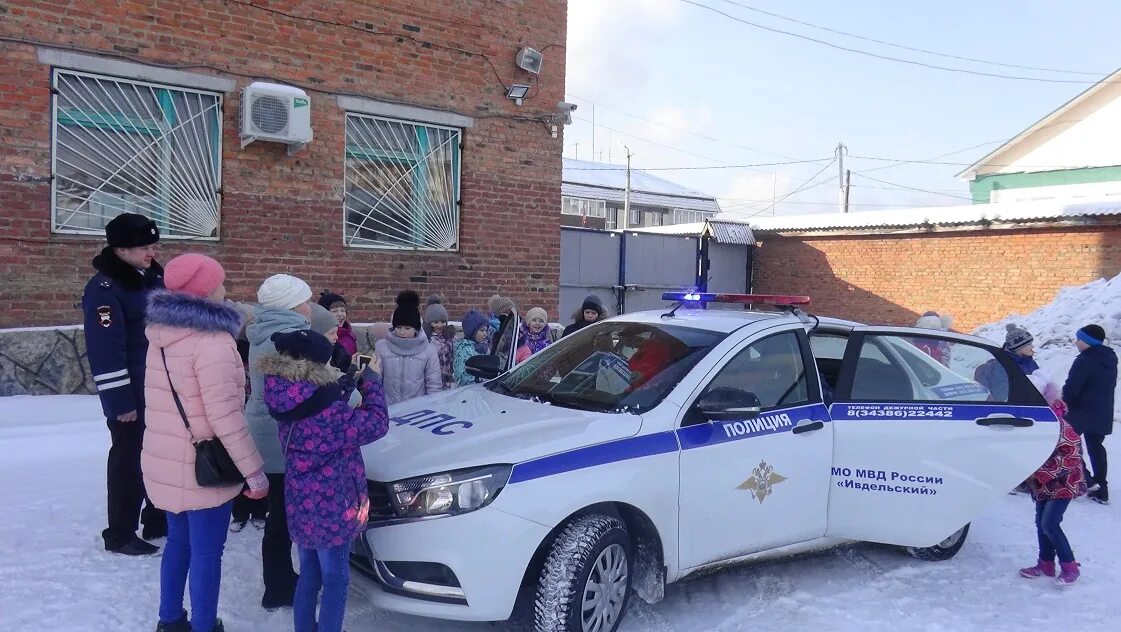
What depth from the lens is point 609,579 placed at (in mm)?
3779

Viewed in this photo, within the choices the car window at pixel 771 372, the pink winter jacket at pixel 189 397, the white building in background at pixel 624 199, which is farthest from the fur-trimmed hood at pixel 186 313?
the white building in background at pixel 624 199

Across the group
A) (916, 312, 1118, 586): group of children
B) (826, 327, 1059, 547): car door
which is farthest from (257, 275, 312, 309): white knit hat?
(916, 312, 1118, 586): group of children

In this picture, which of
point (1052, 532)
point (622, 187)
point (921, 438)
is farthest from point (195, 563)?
point (622, 187)

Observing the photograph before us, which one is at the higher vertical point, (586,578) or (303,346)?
(303,346)

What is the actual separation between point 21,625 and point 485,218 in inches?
276

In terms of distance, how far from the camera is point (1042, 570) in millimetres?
5082

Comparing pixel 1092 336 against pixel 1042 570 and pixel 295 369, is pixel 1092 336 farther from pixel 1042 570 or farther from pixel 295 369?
pixel 295 369

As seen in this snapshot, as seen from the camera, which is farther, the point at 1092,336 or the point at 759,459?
the point at 1092,336

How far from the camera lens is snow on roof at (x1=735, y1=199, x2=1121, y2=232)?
47.2 ft

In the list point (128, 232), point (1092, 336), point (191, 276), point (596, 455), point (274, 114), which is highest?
point (274, 114)

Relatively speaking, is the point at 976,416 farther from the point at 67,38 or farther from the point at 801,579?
the point at 67,38

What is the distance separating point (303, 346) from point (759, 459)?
228cm

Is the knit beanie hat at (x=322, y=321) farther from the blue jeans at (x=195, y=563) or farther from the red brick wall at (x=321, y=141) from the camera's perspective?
the red brick wall at (x=321, y=141)

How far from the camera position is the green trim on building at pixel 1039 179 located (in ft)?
84.6
